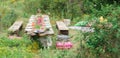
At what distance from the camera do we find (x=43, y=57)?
23.3 feet

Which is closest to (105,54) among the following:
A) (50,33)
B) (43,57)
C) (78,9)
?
(43,57)

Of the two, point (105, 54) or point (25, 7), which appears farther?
point (25, 7)

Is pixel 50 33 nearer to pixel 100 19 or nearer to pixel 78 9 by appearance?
pixel 100 19

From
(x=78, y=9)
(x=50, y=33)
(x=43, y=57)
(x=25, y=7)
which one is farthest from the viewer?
(x=25, y=7)

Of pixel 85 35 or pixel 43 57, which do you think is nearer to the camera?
pixel 85 35

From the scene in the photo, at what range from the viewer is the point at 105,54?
6.00 m

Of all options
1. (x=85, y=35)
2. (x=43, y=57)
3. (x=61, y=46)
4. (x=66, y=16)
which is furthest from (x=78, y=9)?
(x=85, y=35)

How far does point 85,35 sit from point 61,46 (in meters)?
2.36

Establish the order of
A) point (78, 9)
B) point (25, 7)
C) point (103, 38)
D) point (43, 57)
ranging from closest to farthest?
point (103, 38), point (43, 57), point (78, 9), point (25, 7)

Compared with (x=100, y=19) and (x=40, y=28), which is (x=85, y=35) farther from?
(x=40, y=28)

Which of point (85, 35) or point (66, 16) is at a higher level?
point (85, 35)

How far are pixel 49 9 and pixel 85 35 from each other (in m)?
8.78

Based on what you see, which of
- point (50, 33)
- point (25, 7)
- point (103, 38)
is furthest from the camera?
point (25, 7)

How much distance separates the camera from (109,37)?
5824mm
